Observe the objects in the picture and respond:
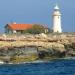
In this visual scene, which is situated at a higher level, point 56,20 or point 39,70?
point 56,20

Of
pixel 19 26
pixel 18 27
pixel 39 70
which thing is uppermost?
pixel 19 26

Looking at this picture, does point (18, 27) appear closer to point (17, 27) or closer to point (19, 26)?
point (17, 27)

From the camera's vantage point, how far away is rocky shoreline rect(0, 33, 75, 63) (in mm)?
71375

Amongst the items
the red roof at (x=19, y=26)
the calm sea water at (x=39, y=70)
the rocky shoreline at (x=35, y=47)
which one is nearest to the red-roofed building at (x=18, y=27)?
the red roof at (x=19, y=26)

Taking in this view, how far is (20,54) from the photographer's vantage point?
237ft

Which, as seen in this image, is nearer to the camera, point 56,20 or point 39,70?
point 39,70

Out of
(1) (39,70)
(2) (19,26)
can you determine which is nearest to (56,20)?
(2) (19,26)

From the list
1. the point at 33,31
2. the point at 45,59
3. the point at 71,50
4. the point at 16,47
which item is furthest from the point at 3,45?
the point at 33,31

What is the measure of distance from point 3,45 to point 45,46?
650 centimetres

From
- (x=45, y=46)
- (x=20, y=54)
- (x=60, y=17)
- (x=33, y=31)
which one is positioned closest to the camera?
(x=20, y=54)

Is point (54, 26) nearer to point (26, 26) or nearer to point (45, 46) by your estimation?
Answer: point (26, 26)

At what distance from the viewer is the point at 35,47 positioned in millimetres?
76375

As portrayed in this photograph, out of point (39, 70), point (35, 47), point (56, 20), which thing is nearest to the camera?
point (39, 70)

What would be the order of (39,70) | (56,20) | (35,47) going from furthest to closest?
(56,20) → (35,47) → (39,70)
